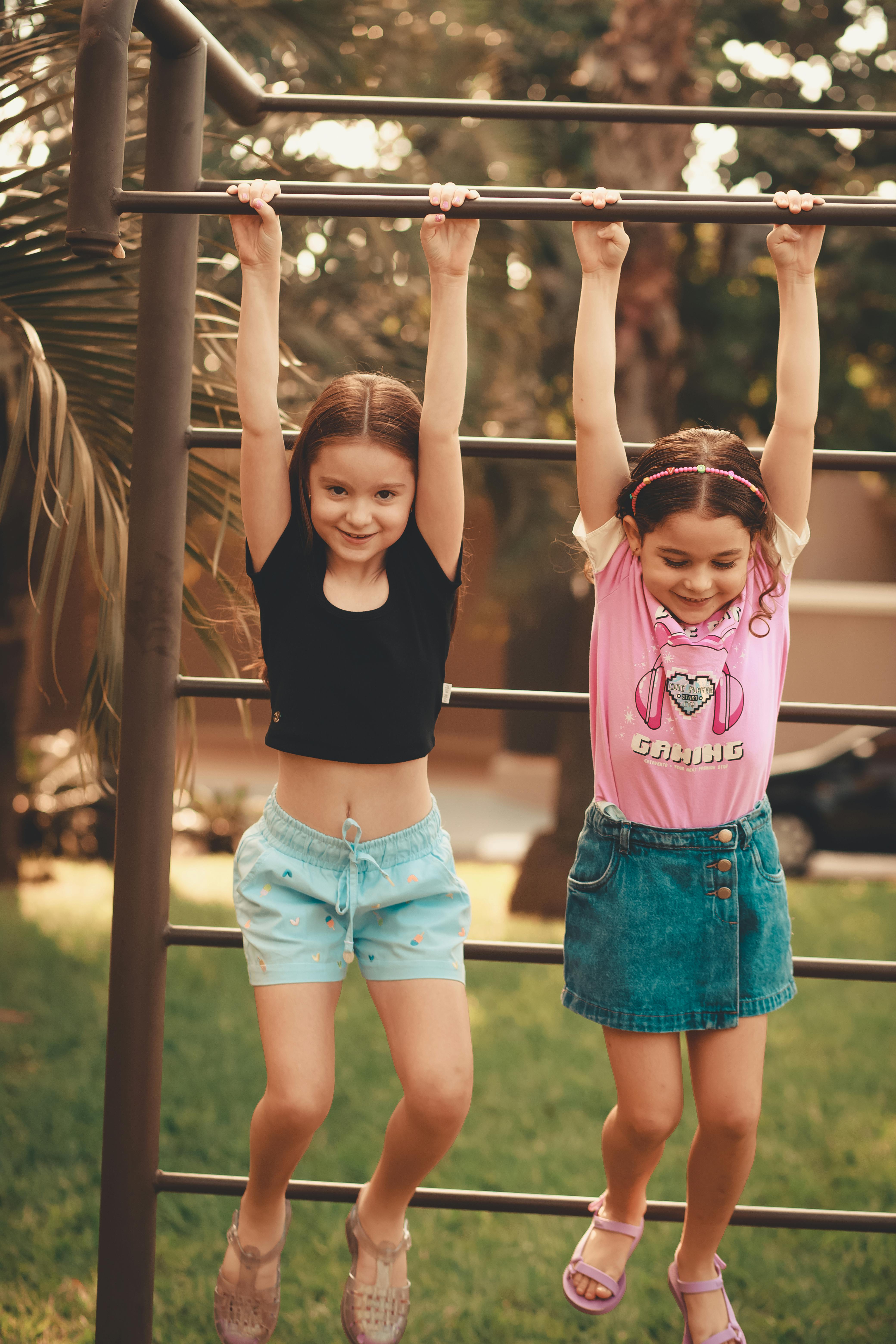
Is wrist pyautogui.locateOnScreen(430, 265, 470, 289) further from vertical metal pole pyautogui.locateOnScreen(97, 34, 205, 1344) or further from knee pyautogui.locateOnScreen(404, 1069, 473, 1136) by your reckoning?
knee pyautogui.locateOnScreen(404, 1069, 473, 1136)

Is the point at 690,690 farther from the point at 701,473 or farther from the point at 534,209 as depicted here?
the point at 534,209

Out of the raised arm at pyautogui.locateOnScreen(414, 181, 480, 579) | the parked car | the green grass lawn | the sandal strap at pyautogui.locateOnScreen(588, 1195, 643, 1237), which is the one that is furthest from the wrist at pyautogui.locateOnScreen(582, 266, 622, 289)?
the parked car

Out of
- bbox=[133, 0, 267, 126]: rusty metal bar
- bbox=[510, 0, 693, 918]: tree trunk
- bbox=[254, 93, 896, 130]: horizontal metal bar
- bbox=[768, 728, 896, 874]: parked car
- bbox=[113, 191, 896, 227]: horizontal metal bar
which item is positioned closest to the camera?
bbox=[113, 191, 896, 227]: horizontal metal bar

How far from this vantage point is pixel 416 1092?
1598 mm

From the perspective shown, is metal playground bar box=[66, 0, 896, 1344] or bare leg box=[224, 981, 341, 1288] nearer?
bare leg box=[224, 981, 341, 1288]

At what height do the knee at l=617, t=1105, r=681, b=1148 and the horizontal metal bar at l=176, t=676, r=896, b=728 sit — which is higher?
the horizontal metal bar at l=176, t=676, r=896, b=728

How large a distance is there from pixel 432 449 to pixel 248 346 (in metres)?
0.28

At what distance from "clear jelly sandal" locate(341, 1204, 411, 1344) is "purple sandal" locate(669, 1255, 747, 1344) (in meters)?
0.38

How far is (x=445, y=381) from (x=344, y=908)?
73 cm

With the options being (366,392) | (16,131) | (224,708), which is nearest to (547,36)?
(16,131)

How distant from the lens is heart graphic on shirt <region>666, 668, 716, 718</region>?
1.64 m

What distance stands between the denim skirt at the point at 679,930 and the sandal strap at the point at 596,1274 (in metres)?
0.36

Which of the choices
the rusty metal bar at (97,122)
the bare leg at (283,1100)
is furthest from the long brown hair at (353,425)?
the bare leg at (283,1100)

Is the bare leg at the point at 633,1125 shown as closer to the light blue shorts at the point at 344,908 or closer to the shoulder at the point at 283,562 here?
the light blue shorts at the point at 344,908
